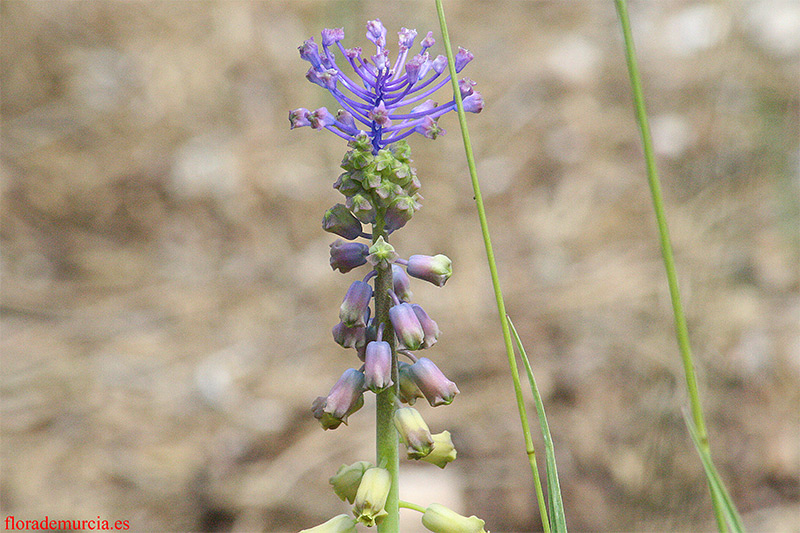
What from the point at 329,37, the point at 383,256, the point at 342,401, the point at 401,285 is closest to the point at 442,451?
the point at 342,401

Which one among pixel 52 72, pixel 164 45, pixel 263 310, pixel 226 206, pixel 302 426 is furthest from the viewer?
pixel 164 45

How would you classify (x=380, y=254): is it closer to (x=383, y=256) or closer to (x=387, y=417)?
(x=383, y=256)

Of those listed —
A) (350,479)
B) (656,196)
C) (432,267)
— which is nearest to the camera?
(656,196)

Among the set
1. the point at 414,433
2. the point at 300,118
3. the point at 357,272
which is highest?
the point at 357,272

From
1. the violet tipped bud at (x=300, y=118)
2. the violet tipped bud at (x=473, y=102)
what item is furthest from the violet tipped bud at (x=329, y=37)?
the violet tipped bud at (x=473, y=102)

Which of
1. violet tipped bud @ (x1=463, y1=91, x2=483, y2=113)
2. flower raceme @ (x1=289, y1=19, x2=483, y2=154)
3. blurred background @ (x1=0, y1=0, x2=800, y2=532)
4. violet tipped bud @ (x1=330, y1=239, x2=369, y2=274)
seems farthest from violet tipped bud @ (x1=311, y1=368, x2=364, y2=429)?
blurred background @ (x1=0, y1=0, x2=800, y2=532)

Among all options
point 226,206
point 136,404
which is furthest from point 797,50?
point 136,404

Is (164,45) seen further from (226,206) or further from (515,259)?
(515,259)
